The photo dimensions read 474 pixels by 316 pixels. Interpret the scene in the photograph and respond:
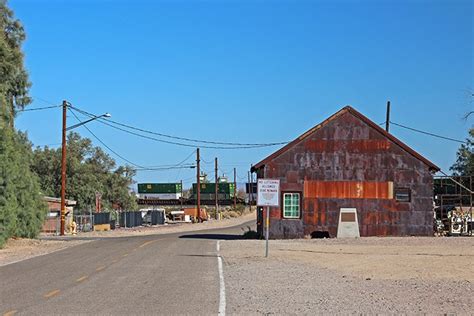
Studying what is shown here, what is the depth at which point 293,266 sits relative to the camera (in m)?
22.5

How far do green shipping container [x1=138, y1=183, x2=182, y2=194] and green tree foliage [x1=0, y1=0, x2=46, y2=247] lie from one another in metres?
102

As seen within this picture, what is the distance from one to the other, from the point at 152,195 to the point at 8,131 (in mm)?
120561

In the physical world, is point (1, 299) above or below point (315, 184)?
below

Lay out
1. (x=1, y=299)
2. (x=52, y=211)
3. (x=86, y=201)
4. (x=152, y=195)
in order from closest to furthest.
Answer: (x=1, y=299), (x=52, y=211), (x=86, y=201), (x=152, y=195)

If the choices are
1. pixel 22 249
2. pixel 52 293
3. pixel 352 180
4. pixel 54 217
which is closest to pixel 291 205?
pixel 352 180

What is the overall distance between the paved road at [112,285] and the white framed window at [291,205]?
46.0 feet

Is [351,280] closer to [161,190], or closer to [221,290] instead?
[221,290]

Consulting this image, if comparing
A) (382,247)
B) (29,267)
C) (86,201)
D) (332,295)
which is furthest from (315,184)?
(86,201)

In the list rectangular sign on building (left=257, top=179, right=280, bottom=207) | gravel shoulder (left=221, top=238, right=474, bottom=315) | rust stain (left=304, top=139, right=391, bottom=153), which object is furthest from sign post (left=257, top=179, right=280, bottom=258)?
rust stain (left=304, top=139, right=391, bottom=153)

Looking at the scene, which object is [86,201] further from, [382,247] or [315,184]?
[382,247]

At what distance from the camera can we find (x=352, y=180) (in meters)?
40.0

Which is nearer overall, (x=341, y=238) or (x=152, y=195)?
(x=341, y=238)

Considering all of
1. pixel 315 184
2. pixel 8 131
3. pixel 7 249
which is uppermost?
pixel 8 131

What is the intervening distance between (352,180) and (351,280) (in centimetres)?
2230
